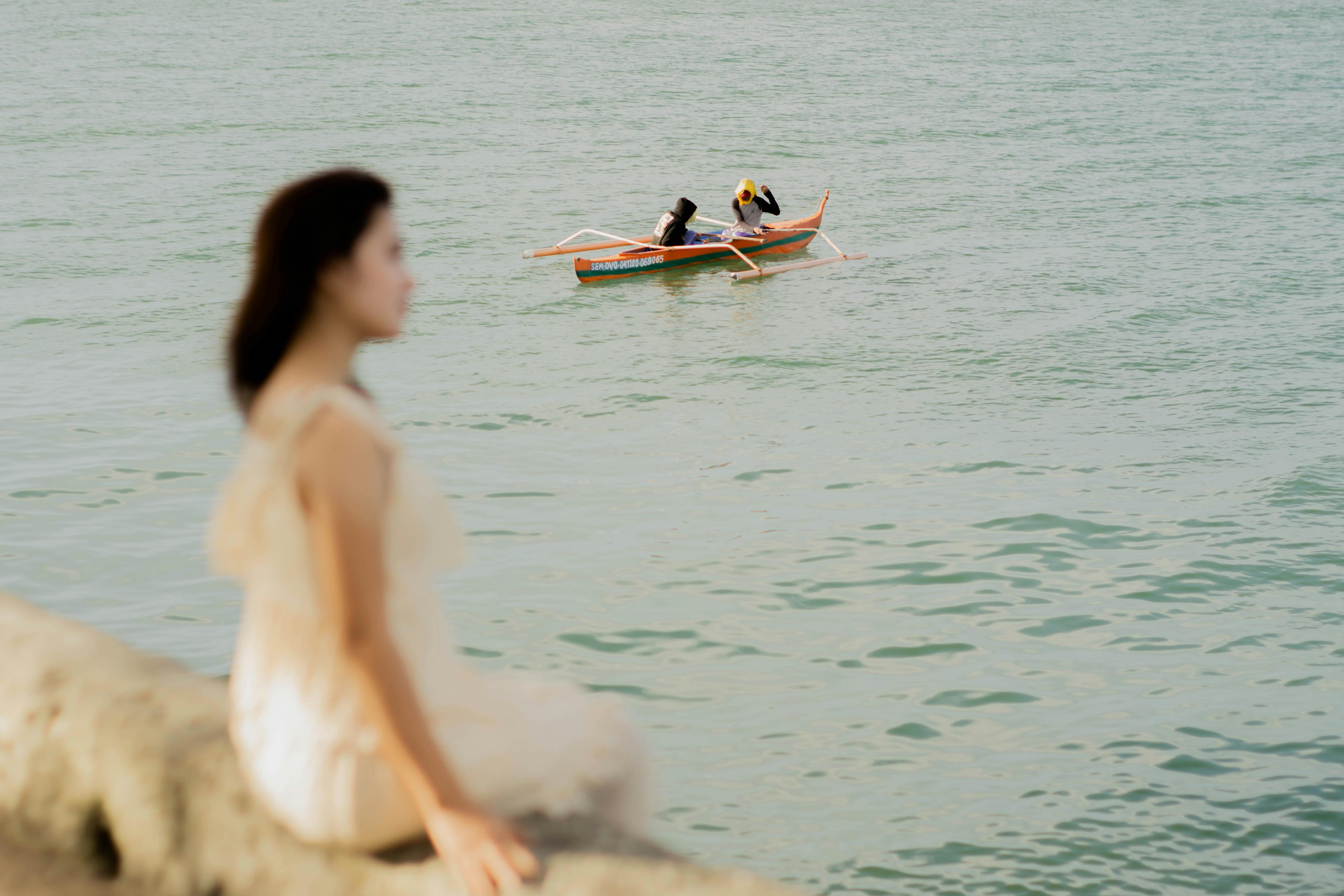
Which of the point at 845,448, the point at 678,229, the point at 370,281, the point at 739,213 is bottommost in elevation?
the point at 845,448

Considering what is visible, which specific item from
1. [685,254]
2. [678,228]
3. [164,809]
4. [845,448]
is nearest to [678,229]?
[678,228]

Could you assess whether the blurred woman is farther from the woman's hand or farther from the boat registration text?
the boat registration text

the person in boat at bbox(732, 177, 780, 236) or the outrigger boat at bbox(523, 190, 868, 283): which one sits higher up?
the person in boat at bbox(732, 177, 780, 236)

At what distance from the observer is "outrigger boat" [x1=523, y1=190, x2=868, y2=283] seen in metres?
18.3

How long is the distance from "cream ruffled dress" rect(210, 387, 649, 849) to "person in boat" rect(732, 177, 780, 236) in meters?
16.6

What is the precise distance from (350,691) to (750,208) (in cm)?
1725

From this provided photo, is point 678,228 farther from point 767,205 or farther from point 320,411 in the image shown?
point 320,411

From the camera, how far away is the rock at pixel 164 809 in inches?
86.8

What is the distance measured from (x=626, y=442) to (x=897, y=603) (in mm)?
3995

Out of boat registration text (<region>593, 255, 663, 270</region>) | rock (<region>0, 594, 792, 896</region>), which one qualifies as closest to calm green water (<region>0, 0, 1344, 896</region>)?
boat registration text (<region>593, 255, 663, 270</region>)

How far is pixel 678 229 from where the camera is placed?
18500mm

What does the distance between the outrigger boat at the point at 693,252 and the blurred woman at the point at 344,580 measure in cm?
1592

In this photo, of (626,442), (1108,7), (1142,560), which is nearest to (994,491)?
(1142,560)

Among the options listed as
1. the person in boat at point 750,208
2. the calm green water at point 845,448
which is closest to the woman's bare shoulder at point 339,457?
the calm green water at point 845,448
